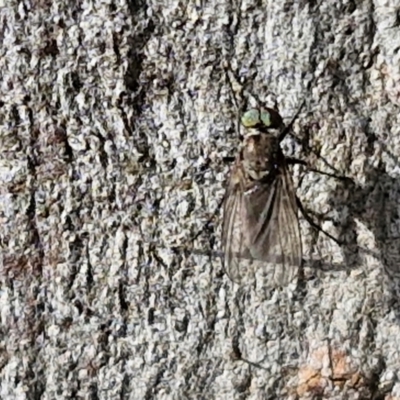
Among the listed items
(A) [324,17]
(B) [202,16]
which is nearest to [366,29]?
(A) [324,17]

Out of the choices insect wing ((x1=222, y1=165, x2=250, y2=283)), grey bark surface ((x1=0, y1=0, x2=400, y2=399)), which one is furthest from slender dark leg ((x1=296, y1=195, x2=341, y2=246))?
insect wing ((x1=222, y1=165, x2=250, y2=283))

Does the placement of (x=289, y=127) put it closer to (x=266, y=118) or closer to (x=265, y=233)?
(x=266, y=118)

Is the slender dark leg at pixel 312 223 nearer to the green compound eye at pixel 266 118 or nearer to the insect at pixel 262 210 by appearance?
the insect at pixel 262 210

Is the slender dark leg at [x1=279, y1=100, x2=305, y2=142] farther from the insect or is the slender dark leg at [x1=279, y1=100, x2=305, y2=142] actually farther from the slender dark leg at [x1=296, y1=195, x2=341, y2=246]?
the slender dark leg at [x1=296, y1=195, x2=341, y2=246]

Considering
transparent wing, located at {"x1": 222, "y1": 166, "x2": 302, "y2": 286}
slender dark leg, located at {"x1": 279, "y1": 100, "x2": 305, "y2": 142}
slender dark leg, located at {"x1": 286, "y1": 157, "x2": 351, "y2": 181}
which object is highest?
slender dark leg, located at {"x1": 279, "y1": 100, "x2": 305, "y2": 142}

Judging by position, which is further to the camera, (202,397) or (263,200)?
(263,200)

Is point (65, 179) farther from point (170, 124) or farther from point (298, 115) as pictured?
point (298, 115)

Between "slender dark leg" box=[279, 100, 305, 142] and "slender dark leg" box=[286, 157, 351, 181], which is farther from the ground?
"slender dark leg" box=[279, 100, 305, 142]

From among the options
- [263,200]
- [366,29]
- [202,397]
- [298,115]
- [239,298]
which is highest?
[366,29]
